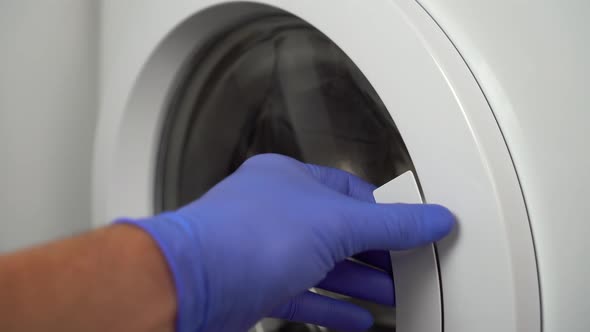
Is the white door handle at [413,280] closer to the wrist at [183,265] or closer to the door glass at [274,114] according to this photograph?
the door glass at [274,114]

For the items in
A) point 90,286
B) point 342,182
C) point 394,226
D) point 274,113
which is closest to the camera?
point 90,286

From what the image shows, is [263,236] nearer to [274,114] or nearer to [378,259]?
[378,259]

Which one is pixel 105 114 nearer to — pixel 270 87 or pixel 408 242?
pixel 270 87

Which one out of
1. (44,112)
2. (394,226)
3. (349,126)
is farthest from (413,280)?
(44,112)

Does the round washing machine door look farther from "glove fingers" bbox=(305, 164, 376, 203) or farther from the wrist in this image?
the wrist

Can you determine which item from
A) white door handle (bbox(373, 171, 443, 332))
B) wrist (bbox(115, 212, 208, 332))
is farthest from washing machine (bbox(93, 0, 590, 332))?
wrist (bbox(115, 212, 208, 332))

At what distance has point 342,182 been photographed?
18.4 inches

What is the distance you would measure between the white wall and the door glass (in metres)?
0.15

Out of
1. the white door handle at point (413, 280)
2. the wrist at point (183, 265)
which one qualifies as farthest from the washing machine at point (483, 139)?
the wrist at point (183, 265)

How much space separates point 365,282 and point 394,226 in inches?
4.3

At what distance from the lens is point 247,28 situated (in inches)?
23.1

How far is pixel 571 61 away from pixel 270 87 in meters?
0.36

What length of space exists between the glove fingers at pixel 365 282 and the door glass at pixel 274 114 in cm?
8

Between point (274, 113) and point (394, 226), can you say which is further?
point (274, 113)
